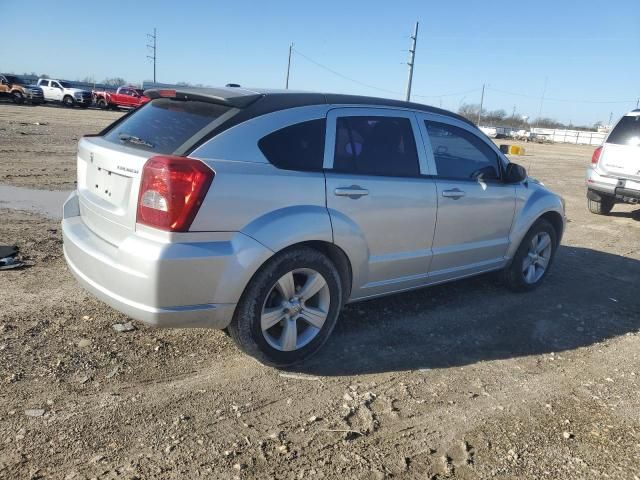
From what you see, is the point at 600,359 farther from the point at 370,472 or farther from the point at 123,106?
the point at 123,106

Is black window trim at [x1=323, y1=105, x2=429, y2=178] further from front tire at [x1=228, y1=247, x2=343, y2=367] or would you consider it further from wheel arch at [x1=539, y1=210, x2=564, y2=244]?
wheel arch at [x1=539, y1=210, x2=564, y2=244]

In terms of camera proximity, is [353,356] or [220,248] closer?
[220,248]

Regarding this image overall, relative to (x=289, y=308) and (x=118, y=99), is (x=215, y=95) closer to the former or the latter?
(x=289, y=308)

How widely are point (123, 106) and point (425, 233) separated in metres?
42.4

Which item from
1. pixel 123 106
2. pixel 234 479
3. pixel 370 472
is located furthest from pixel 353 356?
pixel 123 106

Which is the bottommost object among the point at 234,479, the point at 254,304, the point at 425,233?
the point at 234,479

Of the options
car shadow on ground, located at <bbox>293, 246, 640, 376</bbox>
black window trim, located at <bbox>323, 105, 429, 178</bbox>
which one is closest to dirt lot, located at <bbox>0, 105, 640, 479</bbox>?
car shadow on ground, located at <bbox>293, 246, 640, 376</bbox>

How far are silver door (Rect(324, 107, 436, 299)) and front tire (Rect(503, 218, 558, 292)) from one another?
1469 millimetres

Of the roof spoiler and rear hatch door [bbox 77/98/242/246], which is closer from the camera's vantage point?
rear hatch door [bbox 77/98/242/246]

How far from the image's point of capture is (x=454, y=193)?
4.57 m

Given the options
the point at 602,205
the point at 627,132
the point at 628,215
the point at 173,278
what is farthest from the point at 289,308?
the point at 628,215

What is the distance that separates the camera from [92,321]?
411cm

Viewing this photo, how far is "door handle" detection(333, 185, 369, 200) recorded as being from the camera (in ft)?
12.2

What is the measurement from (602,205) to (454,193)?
306 inches
